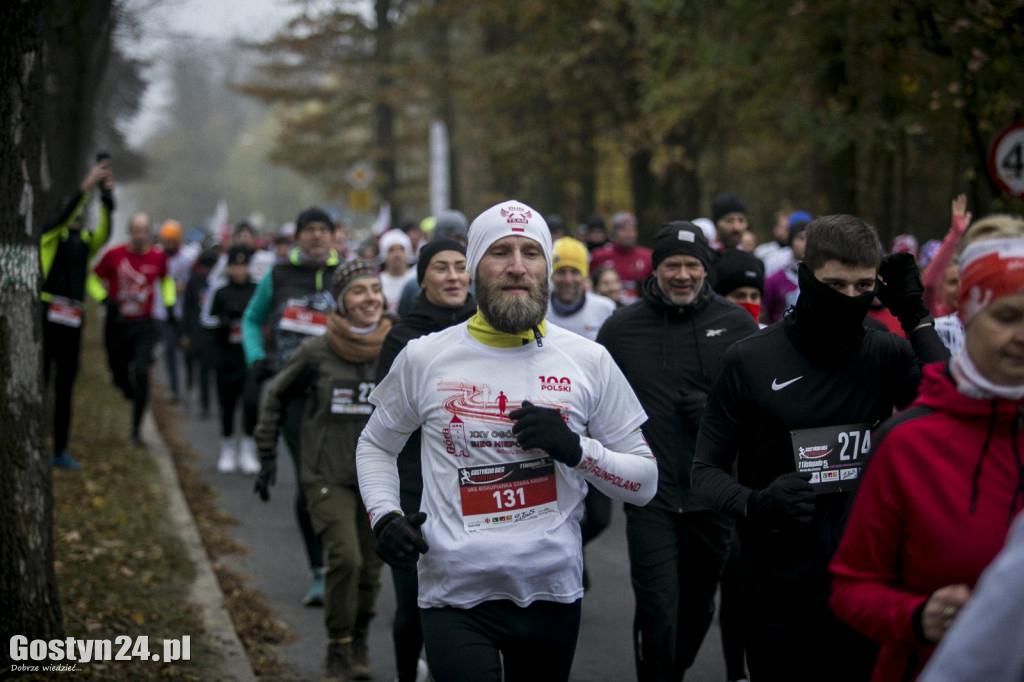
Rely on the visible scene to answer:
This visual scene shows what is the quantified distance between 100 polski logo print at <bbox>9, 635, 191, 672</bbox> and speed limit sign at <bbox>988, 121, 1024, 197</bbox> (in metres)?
8.66

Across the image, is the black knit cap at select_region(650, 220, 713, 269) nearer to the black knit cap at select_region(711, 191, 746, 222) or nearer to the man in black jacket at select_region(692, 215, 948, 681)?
the man in black jacket at select_region(692, 215, 948, 681)

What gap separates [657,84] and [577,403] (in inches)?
671

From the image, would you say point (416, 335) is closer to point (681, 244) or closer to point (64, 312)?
point (681, 244)

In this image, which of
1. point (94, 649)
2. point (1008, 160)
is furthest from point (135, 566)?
point (1008, 160)

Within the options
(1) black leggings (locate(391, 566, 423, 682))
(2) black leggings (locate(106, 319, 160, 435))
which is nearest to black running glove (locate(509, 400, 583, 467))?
(1) black leggings (locate(391, 566, 423, 682))

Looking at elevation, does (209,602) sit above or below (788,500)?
below

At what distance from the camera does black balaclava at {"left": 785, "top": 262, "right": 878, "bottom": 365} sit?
143 inches

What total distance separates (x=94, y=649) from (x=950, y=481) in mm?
4608

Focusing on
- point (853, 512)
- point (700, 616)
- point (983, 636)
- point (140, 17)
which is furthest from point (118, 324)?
point (983, 636)

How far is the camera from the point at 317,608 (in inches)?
295

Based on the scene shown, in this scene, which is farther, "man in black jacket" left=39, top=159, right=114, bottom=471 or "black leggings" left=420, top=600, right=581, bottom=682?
"man in black jacket" left=39, top=159, right=114, bottom=471

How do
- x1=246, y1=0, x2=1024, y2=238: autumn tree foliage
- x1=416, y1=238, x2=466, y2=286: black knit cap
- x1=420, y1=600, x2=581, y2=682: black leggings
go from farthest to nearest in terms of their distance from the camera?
x1=246, y1=0, x2=1024, y2=238: autumn tree foliage
x1=416, y1=238, x2=466, y2=286: black knit cap
x1=420, y1=600, x2=581, y2=682: black leggings

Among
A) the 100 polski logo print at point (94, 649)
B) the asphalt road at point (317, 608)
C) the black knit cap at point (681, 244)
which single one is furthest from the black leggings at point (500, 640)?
the 100 polski logo print at point (94, 649)

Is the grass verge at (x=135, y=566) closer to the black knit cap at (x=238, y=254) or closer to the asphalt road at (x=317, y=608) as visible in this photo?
the asphalt road at (x=317, y=608)
